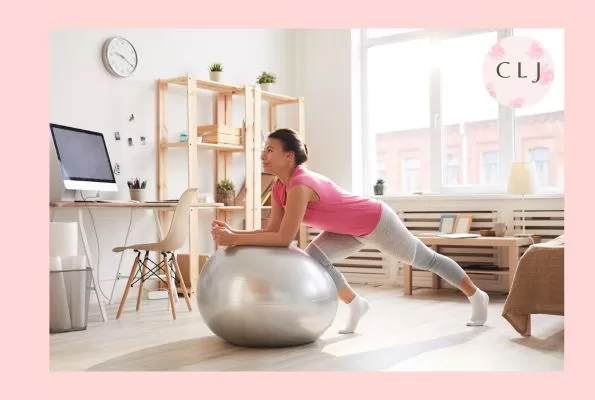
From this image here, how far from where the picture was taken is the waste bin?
3320mm

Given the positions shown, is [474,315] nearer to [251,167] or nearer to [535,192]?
[535,192]

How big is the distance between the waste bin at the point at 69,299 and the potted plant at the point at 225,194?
1937 millimetres

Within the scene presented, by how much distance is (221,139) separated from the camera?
505 centimetres

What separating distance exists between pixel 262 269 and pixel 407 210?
2.91 metres

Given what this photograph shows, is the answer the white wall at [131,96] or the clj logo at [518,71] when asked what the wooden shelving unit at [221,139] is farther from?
the clj logo at [518,71]

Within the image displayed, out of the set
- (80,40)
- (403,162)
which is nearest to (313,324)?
(80,40)

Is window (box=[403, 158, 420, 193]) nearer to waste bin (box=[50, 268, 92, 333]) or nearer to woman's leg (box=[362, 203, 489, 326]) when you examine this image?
woman's leg (box=[362, 203, 489, 326])

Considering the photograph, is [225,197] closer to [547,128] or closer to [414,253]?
[414,253]

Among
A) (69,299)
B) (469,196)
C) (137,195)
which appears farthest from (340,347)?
(469,196)

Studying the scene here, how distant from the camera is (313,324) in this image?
279cm

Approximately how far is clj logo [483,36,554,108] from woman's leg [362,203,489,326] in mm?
2450

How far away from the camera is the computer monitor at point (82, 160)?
13.3 ft

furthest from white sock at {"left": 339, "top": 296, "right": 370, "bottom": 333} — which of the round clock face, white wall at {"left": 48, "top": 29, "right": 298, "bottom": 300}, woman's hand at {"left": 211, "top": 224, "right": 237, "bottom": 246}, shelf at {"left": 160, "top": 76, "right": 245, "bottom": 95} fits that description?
the round clock face

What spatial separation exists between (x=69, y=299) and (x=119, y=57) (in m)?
2.00
